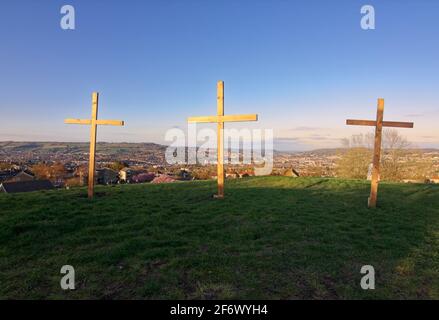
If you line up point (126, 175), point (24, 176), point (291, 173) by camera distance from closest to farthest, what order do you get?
point (291, 173), point (24, 176), point (126, 175)

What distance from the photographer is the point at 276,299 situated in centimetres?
336

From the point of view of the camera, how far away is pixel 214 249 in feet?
16.4

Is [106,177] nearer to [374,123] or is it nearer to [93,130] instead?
[93,130]

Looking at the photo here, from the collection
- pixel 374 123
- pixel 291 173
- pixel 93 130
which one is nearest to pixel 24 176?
pixel 93 130

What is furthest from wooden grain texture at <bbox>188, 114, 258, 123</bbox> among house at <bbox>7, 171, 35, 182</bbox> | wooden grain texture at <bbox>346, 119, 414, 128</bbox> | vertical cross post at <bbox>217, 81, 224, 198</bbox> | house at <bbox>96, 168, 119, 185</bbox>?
house at <bbox>7, 171, 35, 182</bbox>

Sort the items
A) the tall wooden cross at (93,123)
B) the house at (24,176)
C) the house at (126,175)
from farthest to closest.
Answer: the house at (24,176)
the house at (126,175)
the tall wooden cross at (93,123)

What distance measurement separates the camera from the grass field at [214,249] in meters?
3.63

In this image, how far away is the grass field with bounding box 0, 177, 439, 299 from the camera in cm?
363

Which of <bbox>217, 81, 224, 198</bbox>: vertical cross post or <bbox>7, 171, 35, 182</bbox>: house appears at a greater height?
<bbox>217, 81, 224, 198</bbox>: vertical cross post

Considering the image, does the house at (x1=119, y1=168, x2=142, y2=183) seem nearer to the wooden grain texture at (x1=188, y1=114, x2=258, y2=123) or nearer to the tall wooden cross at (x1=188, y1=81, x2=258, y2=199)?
the wooden grain texture at (x1=188, y1=114, x2=258, y2=123)

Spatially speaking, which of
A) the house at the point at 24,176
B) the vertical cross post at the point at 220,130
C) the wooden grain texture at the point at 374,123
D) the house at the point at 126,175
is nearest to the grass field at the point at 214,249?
the vertical cross post at the point at 220,130

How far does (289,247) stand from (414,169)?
28736mm

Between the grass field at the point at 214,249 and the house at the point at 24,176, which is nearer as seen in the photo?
the grass field at the point at 214,249

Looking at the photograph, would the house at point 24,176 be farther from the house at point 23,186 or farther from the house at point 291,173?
the house at point 291,173
